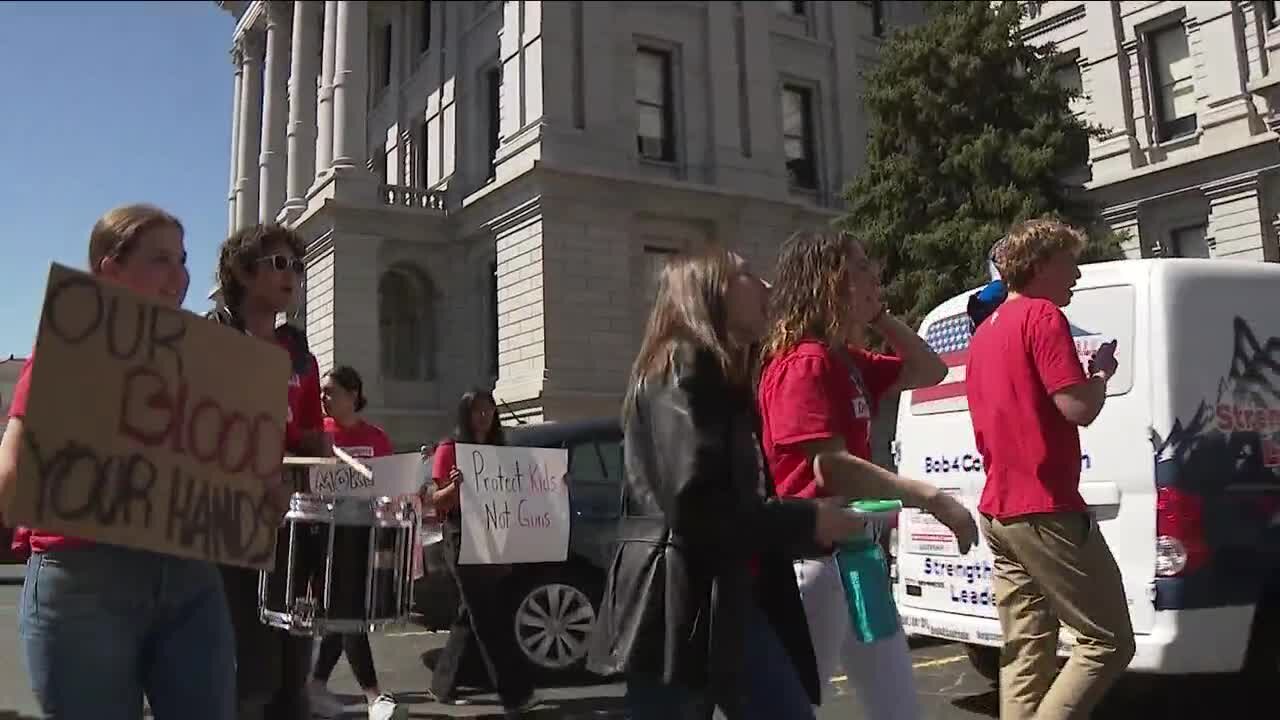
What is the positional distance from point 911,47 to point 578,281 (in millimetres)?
9341

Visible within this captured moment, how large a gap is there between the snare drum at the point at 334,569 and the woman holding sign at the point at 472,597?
8.45 ft

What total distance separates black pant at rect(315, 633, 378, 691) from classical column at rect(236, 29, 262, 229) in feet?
126

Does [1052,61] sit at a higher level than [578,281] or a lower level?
higher

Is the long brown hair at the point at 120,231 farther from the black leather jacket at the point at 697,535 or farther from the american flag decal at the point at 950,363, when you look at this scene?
the american flag decal at the point at 950,363

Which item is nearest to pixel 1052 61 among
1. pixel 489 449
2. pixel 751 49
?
pixel 751 49

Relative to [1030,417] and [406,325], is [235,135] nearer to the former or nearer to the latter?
[406,325]

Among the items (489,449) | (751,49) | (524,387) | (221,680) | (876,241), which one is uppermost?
(751,49)

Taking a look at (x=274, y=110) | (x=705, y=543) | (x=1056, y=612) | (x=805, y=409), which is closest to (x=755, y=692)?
(x=705, y=543)

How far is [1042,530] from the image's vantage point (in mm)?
3775

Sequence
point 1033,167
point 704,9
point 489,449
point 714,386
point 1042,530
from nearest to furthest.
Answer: point 714,386
point 1042,530
point 489,449
point 1033,167
point 704,9

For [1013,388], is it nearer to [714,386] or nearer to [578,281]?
[714,386]

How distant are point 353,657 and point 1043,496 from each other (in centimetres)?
396

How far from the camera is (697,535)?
8.47ft

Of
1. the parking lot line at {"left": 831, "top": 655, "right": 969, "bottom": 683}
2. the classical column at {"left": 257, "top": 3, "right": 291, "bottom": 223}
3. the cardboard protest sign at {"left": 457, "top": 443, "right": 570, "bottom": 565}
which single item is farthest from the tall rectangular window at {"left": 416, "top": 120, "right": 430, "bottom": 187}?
the parking lot line at {"left": 831, "top": 655, "right": 969, "bottom": 683}
